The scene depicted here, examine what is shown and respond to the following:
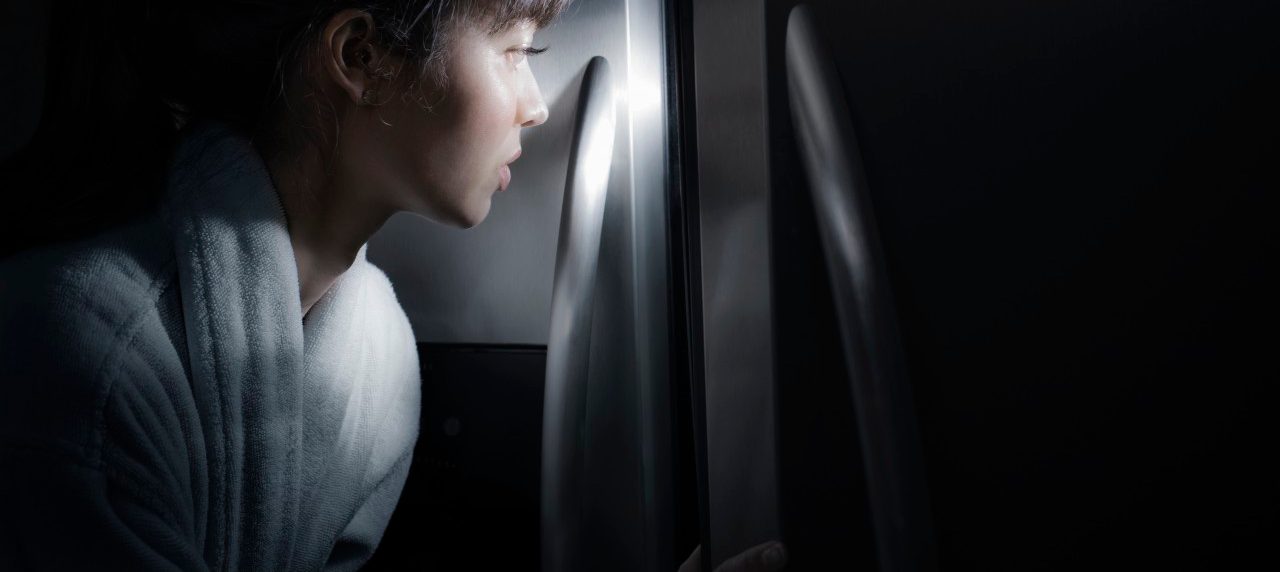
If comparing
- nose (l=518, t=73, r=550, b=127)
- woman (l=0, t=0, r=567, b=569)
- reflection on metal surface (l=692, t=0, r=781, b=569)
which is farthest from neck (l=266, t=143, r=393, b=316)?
reflection on metal surface (l=692, t=0, r=781, b=569)

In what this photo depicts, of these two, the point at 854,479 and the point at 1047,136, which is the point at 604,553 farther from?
the point at 1047,136

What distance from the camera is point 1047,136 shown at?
42cm

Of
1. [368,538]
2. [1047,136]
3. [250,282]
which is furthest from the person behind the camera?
[368,538]

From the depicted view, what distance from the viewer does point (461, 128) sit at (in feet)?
1.71

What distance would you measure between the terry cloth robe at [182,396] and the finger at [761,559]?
1.07ft

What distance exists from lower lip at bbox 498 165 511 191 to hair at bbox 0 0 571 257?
71 mm

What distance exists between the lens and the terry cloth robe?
0.44 m

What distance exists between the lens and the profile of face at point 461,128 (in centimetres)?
52

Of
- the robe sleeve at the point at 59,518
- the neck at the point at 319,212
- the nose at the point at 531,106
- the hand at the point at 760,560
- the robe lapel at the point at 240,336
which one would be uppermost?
the nose at the point at 531,106

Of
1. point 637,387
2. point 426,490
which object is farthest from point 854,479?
point 426,490

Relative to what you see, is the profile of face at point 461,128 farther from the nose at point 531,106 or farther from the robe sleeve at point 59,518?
the robe sleeve at point 59,518

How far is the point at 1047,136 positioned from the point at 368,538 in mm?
587

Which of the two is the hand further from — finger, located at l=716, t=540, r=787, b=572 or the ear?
the ear

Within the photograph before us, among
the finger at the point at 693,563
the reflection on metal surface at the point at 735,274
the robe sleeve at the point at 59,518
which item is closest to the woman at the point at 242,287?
the robe sleeve at the point at 59,518
